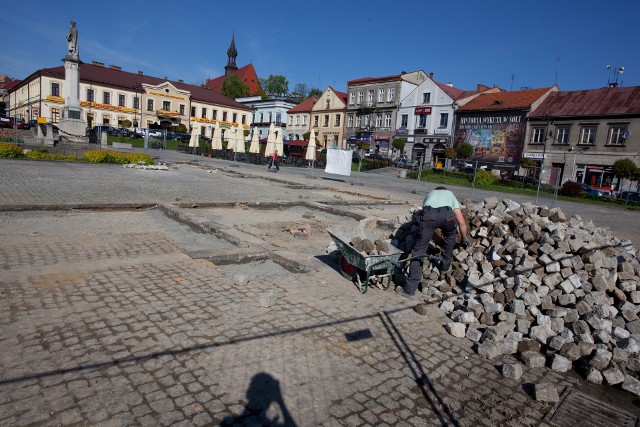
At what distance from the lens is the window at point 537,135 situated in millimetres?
42656

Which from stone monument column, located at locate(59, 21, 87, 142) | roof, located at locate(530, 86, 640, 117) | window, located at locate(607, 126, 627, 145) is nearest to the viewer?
stone monument column, located at locate(59, 21, 87, 142)

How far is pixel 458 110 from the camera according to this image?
4928 centimetres

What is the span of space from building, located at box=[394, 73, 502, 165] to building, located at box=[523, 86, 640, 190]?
9698 mm

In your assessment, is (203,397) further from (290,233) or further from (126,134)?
(126,134)

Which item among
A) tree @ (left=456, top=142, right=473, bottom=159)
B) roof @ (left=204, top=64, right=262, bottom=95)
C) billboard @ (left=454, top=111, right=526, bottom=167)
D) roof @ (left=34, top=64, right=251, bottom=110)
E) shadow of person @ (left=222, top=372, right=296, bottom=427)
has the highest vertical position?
roof @ (left=204, top=64, right=262, bottom=95)

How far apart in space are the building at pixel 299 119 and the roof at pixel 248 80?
1107 inches

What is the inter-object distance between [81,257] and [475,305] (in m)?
6.09

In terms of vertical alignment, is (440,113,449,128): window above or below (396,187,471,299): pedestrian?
above

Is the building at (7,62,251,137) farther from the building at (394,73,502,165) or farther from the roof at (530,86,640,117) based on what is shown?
the roof at (530,86,640,117)

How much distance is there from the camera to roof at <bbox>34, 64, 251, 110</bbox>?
65.9 m

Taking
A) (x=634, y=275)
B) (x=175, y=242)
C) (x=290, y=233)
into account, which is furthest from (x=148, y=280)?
(x=634, y=275)

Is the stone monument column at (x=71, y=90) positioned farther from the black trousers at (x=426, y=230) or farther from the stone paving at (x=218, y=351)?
the black trousers at (x=426, y=230)

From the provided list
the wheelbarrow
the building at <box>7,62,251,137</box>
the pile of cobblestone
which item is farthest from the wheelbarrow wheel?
the building at <box>7,62,251,137</box>

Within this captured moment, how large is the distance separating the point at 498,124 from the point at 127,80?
60387 millimetres
